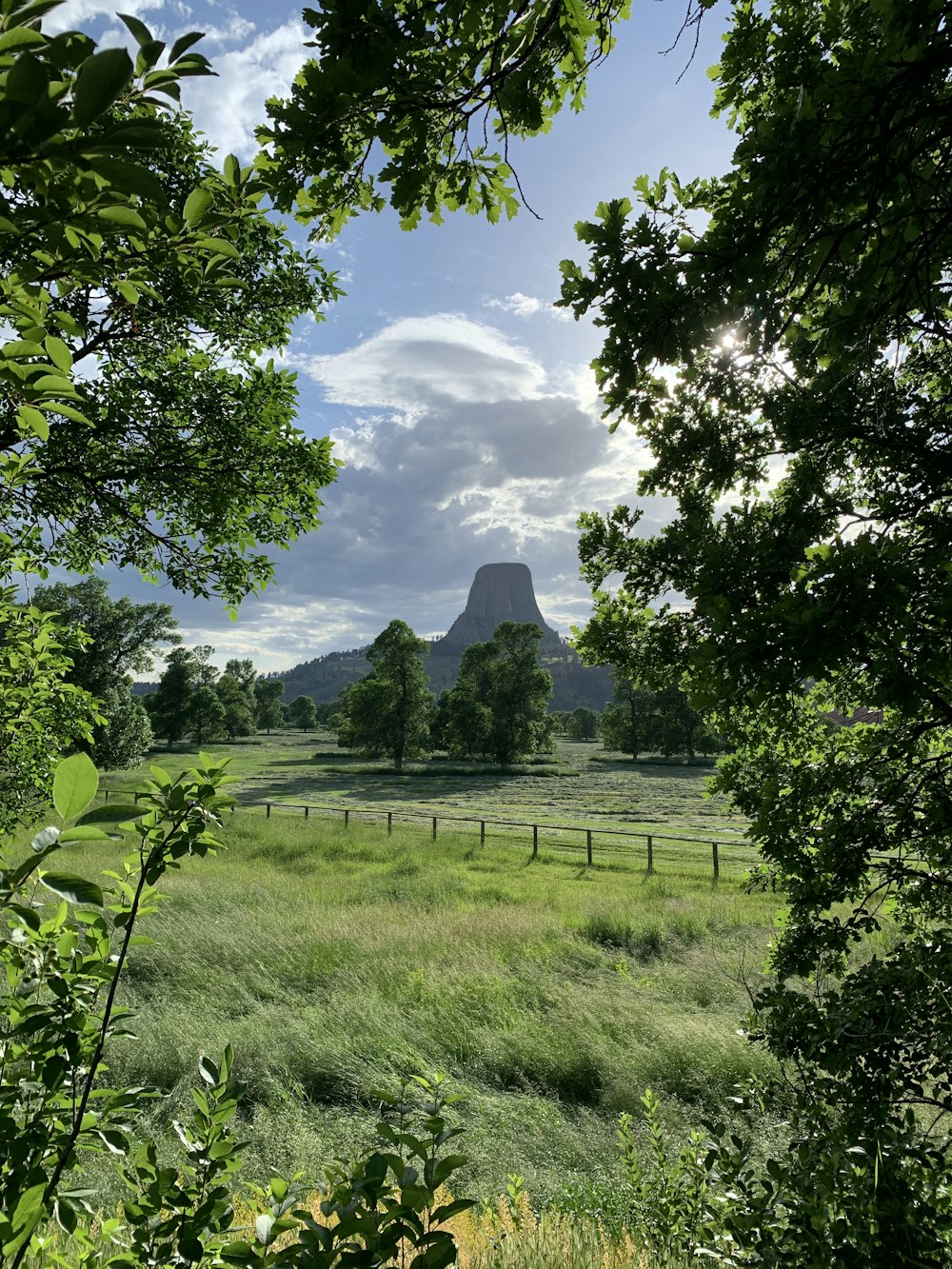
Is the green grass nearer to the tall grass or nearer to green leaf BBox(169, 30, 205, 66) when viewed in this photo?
the tall grass

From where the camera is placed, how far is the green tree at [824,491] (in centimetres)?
228

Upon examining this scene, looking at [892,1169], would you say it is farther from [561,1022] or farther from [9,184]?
[561,1022]

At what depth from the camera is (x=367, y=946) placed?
9.48m

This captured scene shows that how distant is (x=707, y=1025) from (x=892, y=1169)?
5.29m

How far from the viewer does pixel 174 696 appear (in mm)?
64625

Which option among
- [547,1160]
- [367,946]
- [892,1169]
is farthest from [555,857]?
[892,1169]

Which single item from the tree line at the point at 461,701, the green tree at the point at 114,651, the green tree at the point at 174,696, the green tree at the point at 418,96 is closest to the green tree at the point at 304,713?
the green tree at the point at 174,696

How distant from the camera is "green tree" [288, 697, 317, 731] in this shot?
13285cm

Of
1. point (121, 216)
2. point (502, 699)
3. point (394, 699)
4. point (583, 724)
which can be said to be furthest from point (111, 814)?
point (583, 724)

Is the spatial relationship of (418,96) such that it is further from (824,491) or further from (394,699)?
(394,699)

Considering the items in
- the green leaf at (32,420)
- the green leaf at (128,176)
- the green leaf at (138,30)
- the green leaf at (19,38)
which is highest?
the green leaf at (138,30)

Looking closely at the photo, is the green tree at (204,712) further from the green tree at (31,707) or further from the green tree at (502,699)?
the green tree at (31,707)

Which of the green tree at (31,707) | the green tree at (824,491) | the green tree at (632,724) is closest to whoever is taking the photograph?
the green tree at (824,491)

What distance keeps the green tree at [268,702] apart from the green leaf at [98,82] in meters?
118
